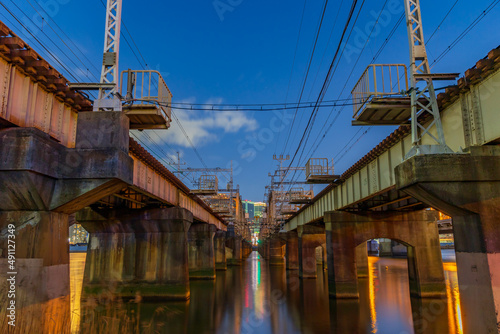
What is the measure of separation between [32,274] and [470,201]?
11.4m

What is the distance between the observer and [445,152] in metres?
10.1

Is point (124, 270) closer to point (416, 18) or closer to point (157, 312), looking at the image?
point (157, 312)

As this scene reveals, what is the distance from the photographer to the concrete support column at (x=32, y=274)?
912cm

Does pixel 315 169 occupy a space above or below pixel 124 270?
above

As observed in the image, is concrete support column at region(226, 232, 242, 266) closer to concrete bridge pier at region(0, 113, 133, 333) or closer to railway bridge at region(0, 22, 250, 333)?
railway bridge at region(0, 22, 250, 333)

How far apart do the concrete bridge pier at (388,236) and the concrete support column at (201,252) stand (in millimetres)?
20607

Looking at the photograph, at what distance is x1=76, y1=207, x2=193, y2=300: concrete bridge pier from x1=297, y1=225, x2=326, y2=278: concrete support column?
1974cm

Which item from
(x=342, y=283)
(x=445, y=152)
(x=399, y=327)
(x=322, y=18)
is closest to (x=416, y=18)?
(x=322, y=18)

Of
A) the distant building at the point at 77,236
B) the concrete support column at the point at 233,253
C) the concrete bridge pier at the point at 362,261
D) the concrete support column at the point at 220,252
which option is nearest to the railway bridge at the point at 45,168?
the concrete bridge pier at the point at 362,261

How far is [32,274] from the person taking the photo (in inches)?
370

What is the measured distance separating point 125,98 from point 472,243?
36.7ft

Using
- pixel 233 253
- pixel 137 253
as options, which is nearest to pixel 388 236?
pixel 137 253

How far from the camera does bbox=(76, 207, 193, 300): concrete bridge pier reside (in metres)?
25.1

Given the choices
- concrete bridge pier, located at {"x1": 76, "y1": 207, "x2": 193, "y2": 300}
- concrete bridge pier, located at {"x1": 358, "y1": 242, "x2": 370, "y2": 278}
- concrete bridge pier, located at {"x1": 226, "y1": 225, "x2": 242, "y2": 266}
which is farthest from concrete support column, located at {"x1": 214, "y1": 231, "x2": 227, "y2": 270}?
concrete bridge pier, located at {"x1": 76, "y1": 207, "x2": 193, "y2": 300}
